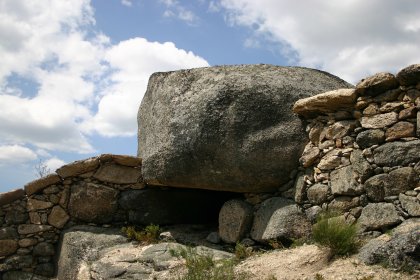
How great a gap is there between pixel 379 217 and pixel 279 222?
1376 millimetres

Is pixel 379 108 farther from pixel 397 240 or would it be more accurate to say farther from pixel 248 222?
pixel 248 222

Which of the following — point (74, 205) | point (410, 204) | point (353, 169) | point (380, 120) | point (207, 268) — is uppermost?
point (380, 120)

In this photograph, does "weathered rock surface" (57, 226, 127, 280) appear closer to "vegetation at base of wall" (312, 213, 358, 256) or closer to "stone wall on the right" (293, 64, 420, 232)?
"stone wall on the right" (293, 64, 420, 232)

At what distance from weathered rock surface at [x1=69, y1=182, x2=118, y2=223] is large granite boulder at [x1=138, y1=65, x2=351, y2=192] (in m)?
1.35

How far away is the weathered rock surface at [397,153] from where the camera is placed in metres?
5.45

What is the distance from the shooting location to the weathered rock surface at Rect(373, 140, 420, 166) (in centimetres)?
545

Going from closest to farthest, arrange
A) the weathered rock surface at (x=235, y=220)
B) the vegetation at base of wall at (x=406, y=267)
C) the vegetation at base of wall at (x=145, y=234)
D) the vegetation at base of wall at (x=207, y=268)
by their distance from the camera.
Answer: the vegetation at base of wall at (x=406, y=267) < the vegetation at base of wall at (x=207, y=268) < the weathered rock surface at (x=235, y=220) < the vegetation at base of wall at (x=145, y=234)

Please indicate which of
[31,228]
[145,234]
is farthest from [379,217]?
[31,228]

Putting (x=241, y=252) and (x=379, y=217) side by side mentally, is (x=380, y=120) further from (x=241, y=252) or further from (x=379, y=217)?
(x=241, y=252)

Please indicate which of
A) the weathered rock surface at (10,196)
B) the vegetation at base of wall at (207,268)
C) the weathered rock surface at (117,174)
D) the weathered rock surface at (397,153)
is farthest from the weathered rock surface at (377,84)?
the weathered rock surface at (10,196)

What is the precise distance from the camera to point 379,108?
19.2 ft

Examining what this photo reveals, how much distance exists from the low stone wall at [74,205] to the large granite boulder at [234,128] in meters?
1.04

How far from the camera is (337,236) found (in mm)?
5199

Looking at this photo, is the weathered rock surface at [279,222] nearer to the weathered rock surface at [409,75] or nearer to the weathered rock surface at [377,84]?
the weathered rock surface at [377,84]
